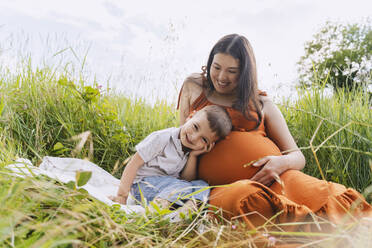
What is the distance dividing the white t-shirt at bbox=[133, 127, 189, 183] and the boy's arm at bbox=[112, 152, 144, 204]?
0.27 ft

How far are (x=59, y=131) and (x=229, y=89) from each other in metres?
1.77

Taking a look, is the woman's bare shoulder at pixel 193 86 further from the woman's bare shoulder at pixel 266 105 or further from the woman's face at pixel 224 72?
the woman's bare shoulder at pixel 266 105

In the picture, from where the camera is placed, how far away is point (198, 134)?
221 centimetres

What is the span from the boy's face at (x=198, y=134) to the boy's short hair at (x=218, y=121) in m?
0.03

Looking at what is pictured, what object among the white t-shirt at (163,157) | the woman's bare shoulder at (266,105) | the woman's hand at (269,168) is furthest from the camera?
the woman's bare shoulder at (266,105)

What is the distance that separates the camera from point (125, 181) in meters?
2.19

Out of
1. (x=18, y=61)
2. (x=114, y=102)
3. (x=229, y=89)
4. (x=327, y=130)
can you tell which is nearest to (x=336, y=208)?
(x=229, y=89)

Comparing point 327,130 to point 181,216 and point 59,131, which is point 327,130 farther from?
point 59,131

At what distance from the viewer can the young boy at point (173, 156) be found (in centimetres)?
219

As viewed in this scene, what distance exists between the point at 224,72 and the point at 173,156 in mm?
806

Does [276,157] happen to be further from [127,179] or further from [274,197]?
[127,179]

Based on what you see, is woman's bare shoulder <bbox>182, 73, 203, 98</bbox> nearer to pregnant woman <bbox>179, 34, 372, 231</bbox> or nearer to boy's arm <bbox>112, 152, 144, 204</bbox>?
pregnant woman <bbox>179, 34, 372, 231</bbox>

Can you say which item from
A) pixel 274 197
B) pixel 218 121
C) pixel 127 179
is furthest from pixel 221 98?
pixel 274 197

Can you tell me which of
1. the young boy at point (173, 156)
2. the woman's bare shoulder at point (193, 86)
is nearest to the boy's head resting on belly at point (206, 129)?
the young boy at point (173, 156)
